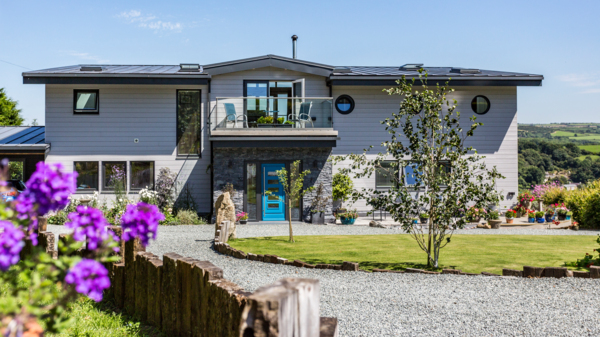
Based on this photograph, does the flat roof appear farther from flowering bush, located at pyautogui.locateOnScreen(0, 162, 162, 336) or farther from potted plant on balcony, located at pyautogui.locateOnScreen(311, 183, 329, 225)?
flowering bush, located at pyautogui.locateOnScreen(0, 162, 162, 336)

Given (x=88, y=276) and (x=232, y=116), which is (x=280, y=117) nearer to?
(x=232, y=116)

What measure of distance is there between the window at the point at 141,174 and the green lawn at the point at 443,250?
742cm

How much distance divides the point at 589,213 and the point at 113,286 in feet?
52.8

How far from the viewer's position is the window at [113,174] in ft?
62.2

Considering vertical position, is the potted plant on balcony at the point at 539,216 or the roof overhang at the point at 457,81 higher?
the roof overhang at the point at 457,81

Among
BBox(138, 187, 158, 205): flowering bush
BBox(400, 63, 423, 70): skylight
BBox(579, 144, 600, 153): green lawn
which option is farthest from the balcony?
BBox(579, 144, 600, 153): green lawn

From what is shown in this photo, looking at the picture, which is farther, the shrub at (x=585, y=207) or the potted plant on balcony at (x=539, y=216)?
the potted plant on balcony at (x=539, y=216)

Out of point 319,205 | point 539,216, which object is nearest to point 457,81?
point 539,216

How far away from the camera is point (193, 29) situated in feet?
67.6

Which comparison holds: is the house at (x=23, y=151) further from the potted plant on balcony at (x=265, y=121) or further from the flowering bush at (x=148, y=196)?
the potted plant on balcony at (x=265, y=121)

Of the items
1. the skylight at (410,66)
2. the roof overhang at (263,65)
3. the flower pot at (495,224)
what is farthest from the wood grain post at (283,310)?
the skylight at (410,66)

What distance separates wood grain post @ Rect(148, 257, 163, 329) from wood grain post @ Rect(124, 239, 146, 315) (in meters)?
0.50

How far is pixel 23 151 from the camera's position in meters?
18.5

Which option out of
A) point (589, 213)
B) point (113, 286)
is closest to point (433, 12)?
point (589, 213)
